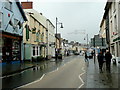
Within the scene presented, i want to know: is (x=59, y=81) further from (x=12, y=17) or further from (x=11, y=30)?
(x=12, y=17)

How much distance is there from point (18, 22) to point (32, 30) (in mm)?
7145

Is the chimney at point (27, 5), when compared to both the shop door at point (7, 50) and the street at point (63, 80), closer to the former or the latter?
the shop door at point (7, 50)

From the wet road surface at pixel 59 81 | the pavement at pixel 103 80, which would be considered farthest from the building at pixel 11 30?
the pavement at pixel 103 80

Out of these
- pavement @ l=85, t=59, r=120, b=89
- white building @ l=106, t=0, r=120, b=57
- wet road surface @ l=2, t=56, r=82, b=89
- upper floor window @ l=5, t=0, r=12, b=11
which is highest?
upper floor window @ l=5, t=0, r=12, b=11

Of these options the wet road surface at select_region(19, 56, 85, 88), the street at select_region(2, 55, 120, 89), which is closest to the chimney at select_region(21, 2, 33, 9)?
the street at select_region(2, 55, 120, 89)

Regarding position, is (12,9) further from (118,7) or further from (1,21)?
(118,7)

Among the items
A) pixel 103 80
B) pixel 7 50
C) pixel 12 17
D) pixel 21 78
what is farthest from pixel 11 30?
pixel 103 80

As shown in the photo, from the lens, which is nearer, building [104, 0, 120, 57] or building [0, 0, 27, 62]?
building [104, 0, 120, 57]

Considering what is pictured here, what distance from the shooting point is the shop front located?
77.3ft

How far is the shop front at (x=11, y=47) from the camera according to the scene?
77.3 feet

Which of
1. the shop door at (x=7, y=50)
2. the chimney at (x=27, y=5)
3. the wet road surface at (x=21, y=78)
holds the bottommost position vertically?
the wet road surface at (x=21, y=78)

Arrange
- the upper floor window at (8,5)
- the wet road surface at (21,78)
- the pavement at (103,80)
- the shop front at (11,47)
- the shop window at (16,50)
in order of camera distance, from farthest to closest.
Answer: the shop window at (16,50) < the upper floor window at (8,5) < the shop front at (11,47) < the wet road surface at (21,78) < the pavement at (103,80)

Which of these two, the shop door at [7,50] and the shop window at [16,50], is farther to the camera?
the shop window at [16,50]

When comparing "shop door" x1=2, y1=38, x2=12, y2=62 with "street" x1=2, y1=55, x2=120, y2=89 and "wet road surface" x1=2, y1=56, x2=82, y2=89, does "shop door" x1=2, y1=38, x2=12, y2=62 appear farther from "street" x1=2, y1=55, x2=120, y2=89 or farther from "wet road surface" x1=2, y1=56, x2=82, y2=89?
"street" x1=2, y1=55, x2=120, y2=89
